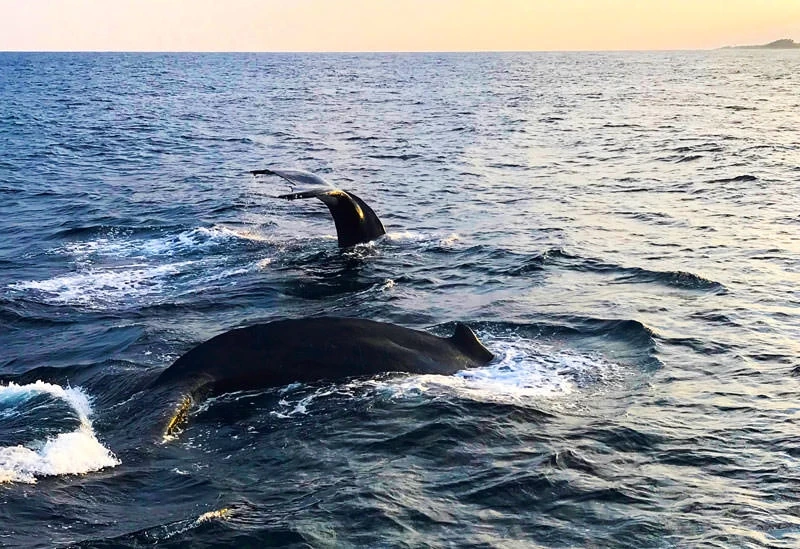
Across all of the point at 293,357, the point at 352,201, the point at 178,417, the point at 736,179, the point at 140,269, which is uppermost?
the point at 352,201

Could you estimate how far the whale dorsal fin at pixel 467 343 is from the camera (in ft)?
32.9

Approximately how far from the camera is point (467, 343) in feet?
33.2

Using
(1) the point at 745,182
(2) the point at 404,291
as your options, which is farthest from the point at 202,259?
(1) the point at 745,182

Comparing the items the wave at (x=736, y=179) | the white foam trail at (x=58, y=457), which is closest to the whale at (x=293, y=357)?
the white foam trail at (x=58, y=457)

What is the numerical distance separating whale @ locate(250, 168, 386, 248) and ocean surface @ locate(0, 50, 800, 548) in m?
0.33

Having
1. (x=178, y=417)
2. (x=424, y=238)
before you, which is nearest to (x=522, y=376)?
(x=178, y=417)

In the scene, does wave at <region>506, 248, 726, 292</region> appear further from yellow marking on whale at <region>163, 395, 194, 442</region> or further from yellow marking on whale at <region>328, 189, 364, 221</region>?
yellow marking on whale at <region>163, 395, 194, 442</region>

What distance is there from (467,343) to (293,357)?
2321 millimetres

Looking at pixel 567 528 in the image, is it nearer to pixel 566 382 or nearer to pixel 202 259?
pixel 566 382

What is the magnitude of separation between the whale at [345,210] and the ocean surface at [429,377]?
0.33 metres

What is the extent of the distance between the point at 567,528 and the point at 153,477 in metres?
3.23

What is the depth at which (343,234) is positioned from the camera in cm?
1720

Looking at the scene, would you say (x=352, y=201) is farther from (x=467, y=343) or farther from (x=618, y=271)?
(x=467, y=343)

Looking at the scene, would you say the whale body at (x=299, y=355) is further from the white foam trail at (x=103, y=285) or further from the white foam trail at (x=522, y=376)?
the white foam trail at (x=103, y=285)
